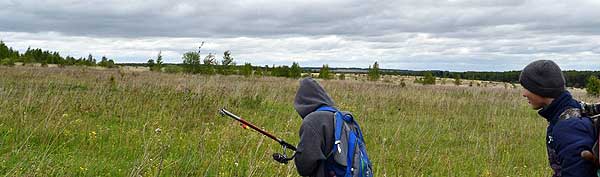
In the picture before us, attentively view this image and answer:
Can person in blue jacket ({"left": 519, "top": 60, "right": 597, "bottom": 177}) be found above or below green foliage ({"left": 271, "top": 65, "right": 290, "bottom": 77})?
above

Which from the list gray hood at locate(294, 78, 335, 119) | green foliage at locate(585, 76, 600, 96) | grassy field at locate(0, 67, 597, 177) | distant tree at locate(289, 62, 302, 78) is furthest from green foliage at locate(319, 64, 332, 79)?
gray hood at locate(294, 78, 335, 119)

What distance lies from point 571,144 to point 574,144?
0.05ft

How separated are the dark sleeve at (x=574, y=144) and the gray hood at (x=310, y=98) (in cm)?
134

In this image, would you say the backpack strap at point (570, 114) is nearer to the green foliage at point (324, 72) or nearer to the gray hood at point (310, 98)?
the gray hood at point (310, 98)

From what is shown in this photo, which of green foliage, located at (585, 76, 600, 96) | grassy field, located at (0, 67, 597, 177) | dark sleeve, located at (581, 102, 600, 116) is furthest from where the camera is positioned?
green foliage, located at (585, 76, 600, 96)

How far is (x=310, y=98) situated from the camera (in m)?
3.38

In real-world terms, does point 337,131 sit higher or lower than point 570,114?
lower

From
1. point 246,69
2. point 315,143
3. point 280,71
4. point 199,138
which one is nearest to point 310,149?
point 315,143

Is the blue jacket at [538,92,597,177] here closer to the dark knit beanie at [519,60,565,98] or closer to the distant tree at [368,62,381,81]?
the dark knit beanie at [519,60,565,98]

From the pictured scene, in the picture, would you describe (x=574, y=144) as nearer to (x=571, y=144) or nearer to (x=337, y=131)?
(x=571, y=144)

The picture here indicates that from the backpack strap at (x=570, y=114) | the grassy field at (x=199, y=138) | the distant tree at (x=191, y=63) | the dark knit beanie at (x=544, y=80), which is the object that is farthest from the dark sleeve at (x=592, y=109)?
the distant tree at (x=191, y=63)

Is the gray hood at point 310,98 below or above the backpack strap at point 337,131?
above

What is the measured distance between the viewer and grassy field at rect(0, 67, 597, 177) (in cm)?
509

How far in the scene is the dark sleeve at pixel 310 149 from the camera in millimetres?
3096
